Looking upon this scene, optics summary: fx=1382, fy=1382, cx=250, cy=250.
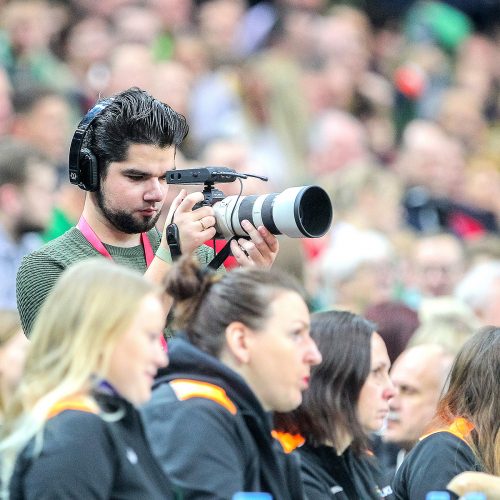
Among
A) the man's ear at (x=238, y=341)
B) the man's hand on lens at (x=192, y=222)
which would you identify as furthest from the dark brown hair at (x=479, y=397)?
the man's ear at (x=238, y=341)

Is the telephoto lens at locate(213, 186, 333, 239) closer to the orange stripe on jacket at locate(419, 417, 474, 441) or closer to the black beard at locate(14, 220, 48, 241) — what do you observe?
the orange stripe on jacket at locate(419, 417, 474, 441)

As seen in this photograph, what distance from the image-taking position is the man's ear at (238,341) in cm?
321

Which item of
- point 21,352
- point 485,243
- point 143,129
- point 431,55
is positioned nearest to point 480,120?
point 431,55

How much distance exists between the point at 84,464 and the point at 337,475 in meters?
1.29

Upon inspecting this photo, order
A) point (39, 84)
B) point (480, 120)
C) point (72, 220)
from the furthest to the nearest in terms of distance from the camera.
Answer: point (480, 120)
point (39, 84)
point (72, 220)

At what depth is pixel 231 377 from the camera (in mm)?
3172

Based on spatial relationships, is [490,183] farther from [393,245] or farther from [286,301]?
[286,301]

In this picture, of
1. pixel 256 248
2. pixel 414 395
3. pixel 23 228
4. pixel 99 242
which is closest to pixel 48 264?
pixel 99 242

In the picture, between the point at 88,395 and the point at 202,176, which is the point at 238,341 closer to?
the point at 88,395

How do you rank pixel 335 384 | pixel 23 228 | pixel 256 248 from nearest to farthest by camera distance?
pixel 256 248, pixel 335 384, pixel 23 228

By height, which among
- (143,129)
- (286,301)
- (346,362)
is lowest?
(346,362)

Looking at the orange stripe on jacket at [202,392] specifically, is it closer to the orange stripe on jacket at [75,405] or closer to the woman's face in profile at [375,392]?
the orange stripe on jacket at [75,405]

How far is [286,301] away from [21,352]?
1.83 metres

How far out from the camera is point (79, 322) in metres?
2.79
